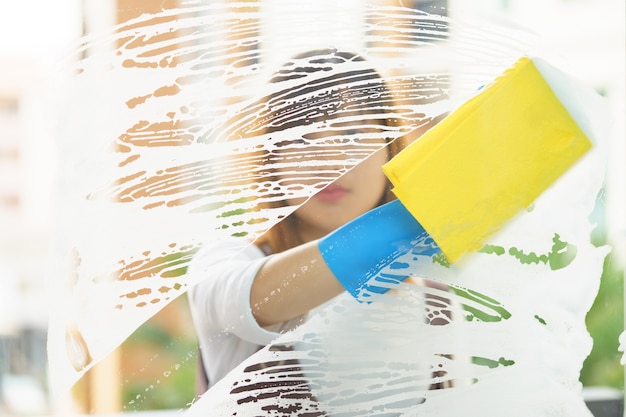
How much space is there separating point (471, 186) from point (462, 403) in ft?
0.81

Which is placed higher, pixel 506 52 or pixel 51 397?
pixel 506 52

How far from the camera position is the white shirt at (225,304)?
664 millimetres

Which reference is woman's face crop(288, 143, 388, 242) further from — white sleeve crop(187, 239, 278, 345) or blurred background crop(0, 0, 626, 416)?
blurred background crop(0, 0, 626, 416)

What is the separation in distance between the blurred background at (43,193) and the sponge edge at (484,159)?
0.08m

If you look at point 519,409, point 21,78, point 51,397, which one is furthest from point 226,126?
point 519,409

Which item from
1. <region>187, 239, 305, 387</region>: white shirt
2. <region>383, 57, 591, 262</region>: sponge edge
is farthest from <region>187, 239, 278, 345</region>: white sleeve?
<region>383, 57, 591, 262</region>: sponge edge

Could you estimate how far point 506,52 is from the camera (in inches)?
27.2

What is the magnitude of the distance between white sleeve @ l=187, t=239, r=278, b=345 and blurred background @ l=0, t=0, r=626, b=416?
0.9 inches

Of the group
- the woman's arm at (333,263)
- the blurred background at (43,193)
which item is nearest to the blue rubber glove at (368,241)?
the woman's arm at (333,263)

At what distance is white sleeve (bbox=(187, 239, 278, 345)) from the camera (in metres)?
0.66

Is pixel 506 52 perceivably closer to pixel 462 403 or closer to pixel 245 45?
pixel 245 45

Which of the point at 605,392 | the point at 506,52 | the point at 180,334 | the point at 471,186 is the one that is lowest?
the point at 605,392

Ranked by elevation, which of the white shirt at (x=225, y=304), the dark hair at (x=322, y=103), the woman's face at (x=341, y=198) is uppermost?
the dark hair at (x=322, y=103)

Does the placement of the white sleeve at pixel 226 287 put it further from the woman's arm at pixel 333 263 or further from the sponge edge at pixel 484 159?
the sponge edge at pixel 484 159
